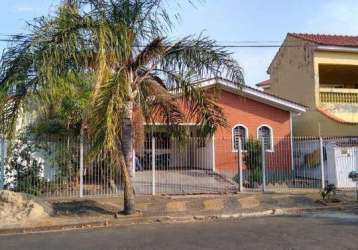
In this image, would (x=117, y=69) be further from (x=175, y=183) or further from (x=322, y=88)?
(x=322, y=88)

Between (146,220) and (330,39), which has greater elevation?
(330,39)

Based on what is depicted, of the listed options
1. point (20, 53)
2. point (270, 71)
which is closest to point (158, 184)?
point (20, 53)

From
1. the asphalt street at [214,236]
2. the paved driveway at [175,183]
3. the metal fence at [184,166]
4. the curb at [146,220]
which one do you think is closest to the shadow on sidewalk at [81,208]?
the curb at [146,220]

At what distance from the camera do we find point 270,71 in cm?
3266

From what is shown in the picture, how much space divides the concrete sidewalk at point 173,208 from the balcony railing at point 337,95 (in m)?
8.70

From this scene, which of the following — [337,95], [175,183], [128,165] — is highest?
[337,95]

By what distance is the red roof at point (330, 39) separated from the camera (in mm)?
25822

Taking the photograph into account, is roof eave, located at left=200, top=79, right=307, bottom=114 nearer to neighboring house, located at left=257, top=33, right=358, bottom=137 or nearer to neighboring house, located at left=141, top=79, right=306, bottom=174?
neighboring house, located at left=141, top=79, right=306, bottom=174

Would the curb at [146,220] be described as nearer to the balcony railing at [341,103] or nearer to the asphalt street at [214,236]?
the asphalt street at [214,236]

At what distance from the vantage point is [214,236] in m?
10.7

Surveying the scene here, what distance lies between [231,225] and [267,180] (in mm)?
8358

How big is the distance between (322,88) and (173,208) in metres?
14.3

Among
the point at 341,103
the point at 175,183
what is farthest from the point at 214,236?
the point at 341,103

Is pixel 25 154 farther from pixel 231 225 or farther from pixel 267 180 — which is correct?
pixel 267 180
